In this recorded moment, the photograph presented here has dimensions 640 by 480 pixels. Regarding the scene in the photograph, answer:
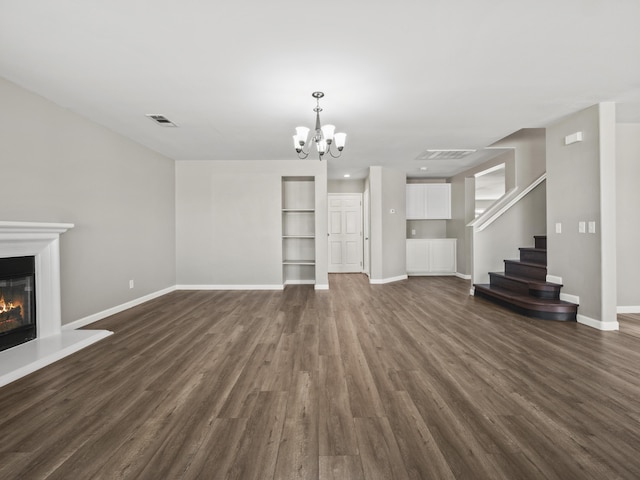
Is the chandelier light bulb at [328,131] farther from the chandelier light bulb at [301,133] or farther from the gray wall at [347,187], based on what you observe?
the gray wall at [347,187]

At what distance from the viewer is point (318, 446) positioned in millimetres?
1562

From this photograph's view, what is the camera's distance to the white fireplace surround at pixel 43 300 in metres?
2.62

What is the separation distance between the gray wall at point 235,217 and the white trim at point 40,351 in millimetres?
2782

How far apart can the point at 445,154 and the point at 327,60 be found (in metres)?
3.88

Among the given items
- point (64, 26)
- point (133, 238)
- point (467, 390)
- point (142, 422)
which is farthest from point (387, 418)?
point (133, 238)

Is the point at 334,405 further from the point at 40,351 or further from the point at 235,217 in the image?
the point at 235,217

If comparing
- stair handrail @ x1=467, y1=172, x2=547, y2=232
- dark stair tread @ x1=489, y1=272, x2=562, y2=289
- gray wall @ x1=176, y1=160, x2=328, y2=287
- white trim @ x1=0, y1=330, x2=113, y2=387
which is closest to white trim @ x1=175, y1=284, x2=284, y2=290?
gray wall @ x1=176, y1=160, x2=328, y2=287

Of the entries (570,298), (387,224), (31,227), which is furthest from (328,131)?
(387,224)

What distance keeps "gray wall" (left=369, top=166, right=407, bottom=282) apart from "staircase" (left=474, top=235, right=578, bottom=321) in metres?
1.93

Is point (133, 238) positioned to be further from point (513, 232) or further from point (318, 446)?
point (513, 232)

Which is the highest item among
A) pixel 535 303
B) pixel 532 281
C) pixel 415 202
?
pixel 415 202

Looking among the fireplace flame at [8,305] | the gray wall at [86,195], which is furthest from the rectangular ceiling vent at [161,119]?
the fireplace flame at [8,305]

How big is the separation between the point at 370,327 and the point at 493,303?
2401 mm

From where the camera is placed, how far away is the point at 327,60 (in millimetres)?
2566
